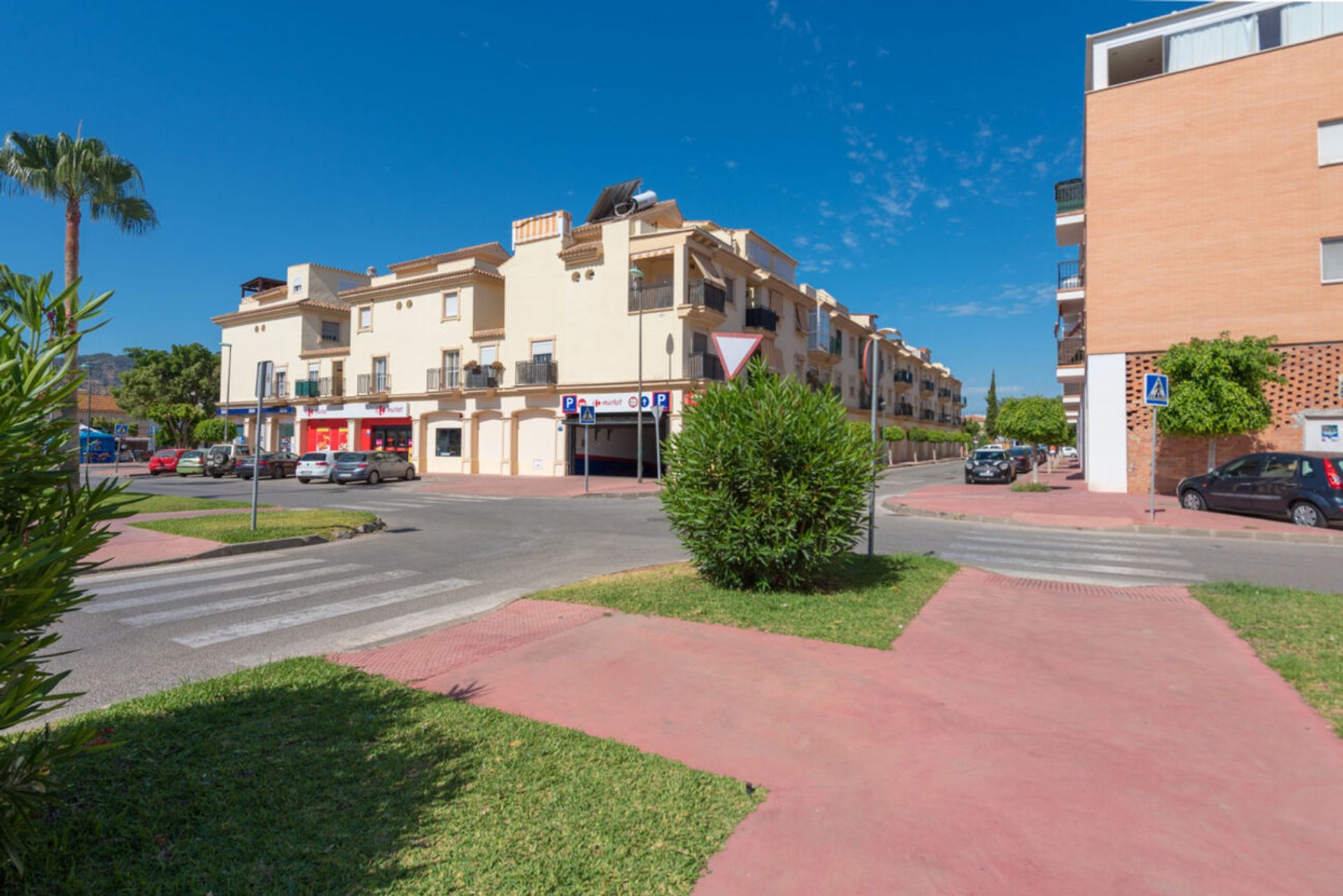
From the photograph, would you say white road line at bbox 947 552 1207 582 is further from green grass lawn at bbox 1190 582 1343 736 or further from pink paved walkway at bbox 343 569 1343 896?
pink paved walkway at bbox 343 569 1343 896

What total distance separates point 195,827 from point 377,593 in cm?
506

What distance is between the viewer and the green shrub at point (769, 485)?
6379 mm

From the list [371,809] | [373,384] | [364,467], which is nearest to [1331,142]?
[371,809]

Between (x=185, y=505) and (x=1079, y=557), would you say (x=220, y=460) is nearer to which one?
(x=185, y=505)

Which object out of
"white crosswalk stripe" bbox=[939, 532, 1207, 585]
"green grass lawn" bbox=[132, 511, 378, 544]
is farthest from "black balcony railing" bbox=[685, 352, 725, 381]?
"white crosswalk stripe" bbox=[939, 532, 1207, 585]

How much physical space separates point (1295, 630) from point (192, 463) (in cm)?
4377

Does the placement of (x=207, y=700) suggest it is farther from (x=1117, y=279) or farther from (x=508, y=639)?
(x=1117, y=279)

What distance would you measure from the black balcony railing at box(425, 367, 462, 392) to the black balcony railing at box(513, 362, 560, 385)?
433 cm

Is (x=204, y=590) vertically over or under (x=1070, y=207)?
under

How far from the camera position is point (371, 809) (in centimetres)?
266

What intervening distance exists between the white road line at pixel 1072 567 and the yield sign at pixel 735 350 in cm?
490

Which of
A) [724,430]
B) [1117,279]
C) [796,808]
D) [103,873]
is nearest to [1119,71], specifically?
[1117,279]

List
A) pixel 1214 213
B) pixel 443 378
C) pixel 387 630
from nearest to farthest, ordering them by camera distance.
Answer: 1. pixel 387 630
2. pixel 1214 213
3. pixel 443 378

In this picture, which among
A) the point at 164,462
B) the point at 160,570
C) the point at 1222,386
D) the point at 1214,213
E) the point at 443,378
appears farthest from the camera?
the point at 164,462
